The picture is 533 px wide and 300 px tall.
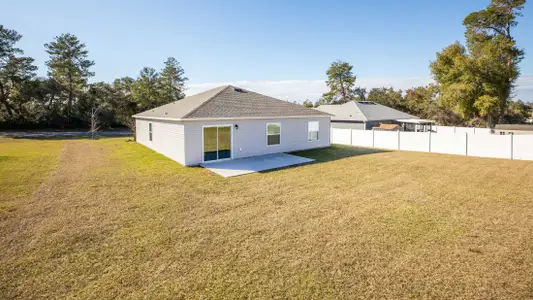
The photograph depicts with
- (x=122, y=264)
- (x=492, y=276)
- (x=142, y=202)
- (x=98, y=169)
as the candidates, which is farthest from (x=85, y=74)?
(x=492, y=276)

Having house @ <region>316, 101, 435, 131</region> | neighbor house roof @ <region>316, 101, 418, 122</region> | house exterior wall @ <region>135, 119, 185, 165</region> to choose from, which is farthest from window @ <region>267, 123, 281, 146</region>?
neighbor house roof @ <region>316, 101, 418, 122</region>

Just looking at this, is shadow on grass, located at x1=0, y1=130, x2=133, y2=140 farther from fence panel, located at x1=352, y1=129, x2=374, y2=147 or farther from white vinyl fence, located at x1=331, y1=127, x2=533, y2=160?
white vinyl fence, located at x1=331, y1=127, x2=533, y2=160

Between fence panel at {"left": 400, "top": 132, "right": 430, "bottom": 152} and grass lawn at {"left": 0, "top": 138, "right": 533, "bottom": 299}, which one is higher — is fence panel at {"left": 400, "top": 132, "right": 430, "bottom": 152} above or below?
above

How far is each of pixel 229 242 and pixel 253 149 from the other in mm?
9442

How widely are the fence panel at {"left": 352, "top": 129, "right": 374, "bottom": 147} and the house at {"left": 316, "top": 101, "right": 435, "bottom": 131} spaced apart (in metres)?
3.49

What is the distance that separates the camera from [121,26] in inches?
630

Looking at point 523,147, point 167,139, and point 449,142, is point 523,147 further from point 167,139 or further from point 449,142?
point 167,139

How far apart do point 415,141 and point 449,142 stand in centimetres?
183

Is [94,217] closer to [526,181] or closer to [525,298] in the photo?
[525,298]

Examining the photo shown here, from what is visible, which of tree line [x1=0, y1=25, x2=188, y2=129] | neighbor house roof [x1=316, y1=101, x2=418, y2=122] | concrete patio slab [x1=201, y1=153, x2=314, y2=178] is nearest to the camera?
concrete patio slab [x1=201, y1=153, x2=314, y2=178]

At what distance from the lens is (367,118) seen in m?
24.0

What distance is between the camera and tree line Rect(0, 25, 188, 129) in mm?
33219

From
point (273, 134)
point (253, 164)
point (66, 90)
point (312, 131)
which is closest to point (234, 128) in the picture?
point (253, 164)

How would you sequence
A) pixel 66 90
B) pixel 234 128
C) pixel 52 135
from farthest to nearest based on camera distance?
pixel 66 90, pixel 52 135, pixel 234 128
